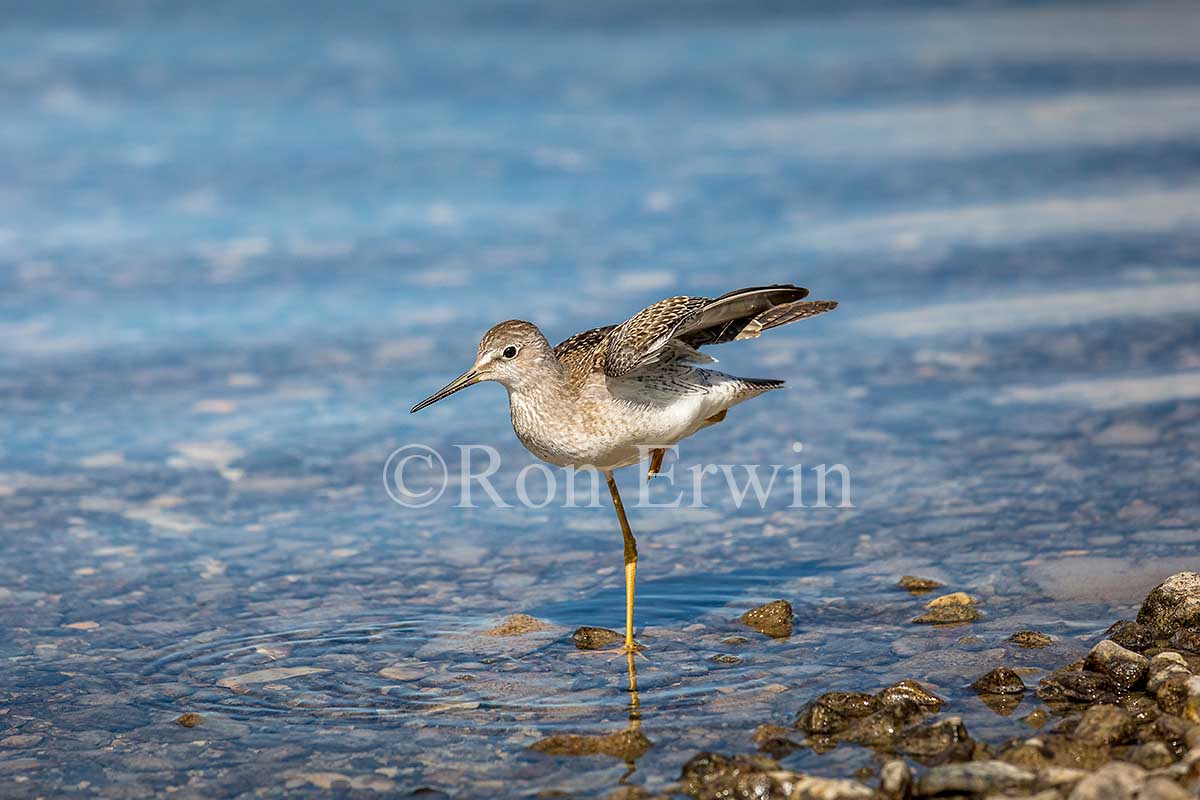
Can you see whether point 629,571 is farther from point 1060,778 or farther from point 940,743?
point 1060,778

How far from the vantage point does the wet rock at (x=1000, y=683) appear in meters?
5.67

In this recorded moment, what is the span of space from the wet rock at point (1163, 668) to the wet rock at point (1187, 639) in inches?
7.5

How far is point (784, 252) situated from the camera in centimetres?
1162

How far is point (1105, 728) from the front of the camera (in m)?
5.07

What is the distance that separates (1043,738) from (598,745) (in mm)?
1487

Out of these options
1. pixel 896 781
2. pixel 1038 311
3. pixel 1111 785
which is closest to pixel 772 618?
pixel 896 781

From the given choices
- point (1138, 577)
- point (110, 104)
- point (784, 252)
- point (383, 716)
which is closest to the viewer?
point (383, 716)

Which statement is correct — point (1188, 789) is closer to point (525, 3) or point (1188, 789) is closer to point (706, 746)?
point (706, 746)

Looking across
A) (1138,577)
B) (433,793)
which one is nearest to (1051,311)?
(1138,577)

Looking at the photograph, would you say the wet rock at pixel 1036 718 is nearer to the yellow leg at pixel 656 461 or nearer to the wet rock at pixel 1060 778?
the wet rock at pixel 1060 778

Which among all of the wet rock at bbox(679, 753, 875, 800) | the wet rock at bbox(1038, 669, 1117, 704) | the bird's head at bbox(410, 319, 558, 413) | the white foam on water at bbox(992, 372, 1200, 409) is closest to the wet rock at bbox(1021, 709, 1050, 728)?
the wet rock at bbox(1038, 669, 1117, 704)

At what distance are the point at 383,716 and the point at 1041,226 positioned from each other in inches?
322

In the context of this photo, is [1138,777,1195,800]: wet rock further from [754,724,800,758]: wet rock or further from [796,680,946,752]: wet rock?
[754,724,800,758]: wet rock

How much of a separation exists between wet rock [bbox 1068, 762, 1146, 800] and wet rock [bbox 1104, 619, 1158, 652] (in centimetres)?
139
